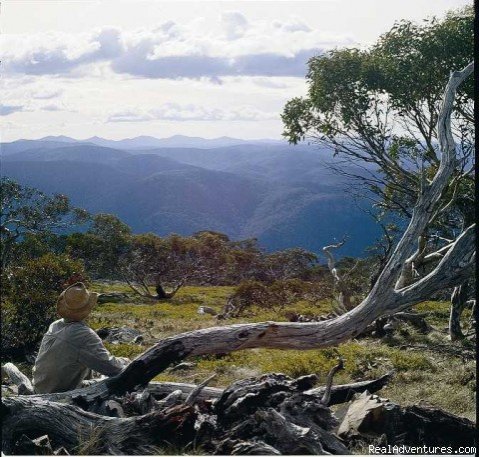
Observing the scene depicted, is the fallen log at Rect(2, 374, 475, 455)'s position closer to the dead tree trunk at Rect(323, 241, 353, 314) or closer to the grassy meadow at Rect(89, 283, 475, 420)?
the grassy meadow at Rect(89, 283, 475, 420)

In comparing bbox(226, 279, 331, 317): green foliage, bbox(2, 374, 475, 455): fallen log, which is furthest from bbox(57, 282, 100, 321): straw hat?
bbox(226, 279, 331, 317): green foliage

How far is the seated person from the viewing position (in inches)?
332

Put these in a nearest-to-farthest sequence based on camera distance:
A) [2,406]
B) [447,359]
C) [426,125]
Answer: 1. [2,406]
2. [447,359]
3. [426,125]

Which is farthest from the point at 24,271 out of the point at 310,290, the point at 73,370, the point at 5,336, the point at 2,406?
the point at 310,290

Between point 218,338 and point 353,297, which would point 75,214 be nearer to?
point 353,297

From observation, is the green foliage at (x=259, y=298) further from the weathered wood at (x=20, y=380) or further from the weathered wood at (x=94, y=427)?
the weathered wood at (x=94, y=427)

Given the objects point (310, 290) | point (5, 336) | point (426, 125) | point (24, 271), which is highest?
point (426, 125)

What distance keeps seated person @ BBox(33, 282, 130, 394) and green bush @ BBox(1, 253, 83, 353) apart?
6463 millimetres

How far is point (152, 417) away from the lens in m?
7.48

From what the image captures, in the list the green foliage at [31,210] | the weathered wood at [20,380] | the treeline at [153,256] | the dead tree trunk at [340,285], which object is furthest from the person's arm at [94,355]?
the green foliage at [31,210]

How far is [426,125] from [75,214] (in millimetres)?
24491

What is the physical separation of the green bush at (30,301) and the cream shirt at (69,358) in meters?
6.44

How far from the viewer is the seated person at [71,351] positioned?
8422 mm

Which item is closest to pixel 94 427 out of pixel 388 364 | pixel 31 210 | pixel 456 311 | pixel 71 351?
pixel 71 351
